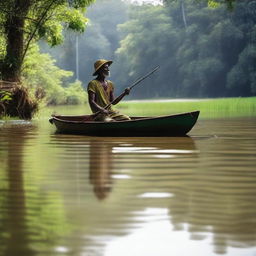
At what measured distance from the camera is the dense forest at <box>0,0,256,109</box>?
225ft

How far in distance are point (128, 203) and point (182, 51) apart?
80.3 meters

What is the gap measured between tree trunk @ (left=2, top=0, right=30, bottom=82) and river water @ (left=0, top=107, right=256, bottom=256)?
14.1m

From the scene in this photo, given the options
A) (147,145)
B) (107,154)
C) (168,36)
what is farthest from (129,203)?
(168,36)

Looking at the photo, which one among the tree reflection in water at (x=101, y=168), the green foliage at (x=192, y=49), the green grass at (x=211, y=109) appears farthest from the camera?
the green foliage at (x=192, y=49)

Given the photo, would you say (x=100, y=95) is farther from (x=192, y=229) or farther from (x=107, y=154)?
(x=192, y=229)

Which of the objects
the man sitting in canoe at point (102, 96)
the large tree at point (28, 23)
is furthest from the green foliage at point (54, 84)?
the man sitting in canoe at point (102, 96)

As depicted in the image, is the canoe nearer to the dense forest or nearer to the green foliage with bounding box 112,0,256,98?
the dense forest

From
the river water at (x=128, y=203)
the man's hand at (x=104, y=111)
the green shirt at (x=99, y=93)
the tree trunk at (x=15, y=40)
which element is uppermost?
the tree trunk at (x=15, y=40)

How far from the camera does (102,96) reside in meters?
16.0

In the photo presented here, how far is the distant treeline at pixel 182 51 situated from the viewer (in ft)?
233

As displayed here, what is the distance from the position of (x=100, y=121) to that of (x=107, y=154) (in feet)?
16.0

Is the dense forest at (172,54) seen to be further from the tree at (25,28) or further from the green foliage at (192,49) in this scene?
the tree at (25,28)

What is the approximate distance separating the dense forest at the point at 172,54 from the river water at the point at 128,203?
4559cm

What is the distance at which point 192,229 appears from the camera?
473 centimetres
